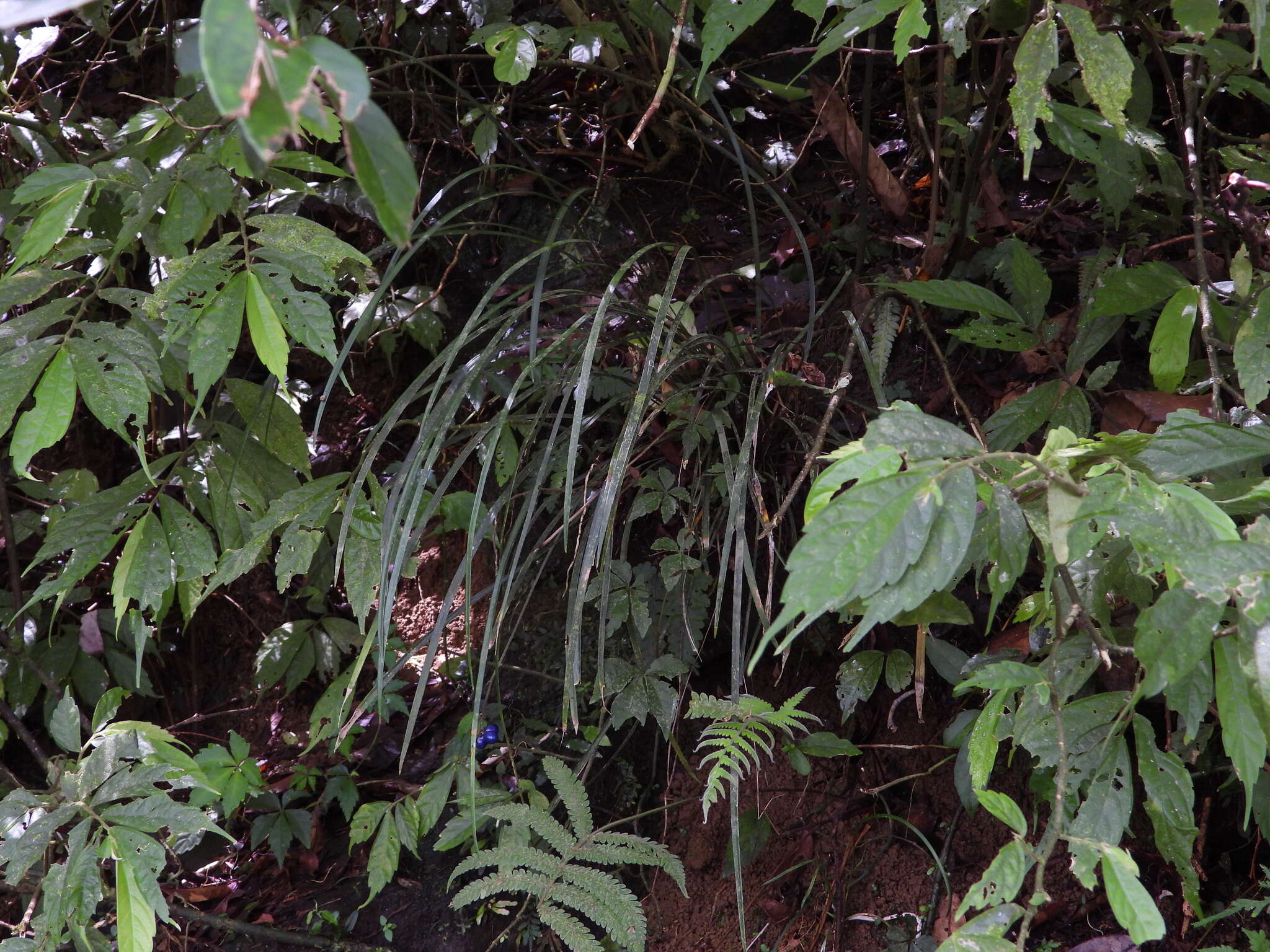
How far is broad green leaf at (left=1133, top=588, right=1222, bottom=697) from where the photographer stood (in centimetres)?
70

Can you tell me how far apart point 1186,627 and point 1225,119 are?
5.47 feet

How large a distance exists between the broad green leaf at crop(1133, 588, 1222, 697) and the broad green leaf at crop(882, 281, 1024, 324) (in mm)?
827

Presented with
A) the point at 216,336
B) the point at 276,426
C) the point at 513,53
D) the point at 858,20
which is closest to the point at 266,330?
the point at 216,336

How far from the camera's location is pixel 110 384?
1.28 metres

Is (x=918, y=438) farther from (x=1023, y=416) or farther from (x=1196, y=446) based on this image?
(x=1023, y=416)

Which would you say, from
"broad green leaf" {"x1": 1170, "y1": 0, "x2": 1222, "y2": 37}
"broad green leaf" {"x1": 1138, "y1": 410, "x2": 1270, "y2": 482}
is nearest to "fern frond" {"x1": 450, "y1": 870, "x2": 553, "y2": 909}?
"broad green leaf" {"x1": 1138, "y1": 410, "x2": 1270, "y2": 482}

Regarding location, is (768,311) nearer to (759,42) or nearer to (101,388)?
(759,42)

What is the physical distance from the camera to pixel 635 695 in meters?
1.44

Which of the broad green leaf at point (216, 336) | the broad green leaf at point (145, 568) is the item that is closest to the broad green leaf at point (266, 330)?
the broad green leaf at point (216, 336)

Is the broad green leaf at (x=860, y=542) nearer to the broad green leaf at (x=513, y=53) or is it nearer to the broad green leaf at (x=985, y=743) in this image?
the broad green leaf at (x=985, y=743)

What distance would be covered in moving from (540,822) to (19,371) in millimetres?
1013

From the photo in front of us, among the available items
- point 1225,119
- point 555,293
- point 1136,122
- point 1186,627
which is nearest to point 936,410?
point 1136,122

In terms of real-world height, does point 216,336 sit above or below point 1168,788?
above

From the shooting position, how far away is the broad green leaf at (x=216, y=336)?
48.7 inches
